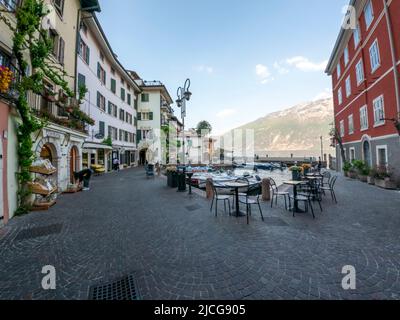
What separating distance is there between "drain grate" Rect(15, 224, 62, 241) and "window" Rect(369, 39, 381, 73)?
1834 centimetres

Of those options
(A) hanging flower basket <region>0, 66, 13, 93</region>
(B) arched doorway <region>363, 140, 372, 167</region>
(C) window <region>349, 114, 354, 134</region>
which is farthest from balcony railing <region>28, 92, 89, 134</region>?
(C) window <region>349, 114, 354, 134</region>

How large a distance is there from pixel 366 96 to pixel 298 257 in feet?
52.2

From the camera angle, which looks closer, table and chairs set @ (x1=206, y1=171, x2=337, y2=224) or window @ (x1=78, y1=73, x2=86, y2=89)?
table and chairs set @ (x1=206, y1=171, x2=337, y2=224)

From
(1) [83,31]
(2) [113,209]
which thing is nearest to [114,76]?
(1) [83,31]

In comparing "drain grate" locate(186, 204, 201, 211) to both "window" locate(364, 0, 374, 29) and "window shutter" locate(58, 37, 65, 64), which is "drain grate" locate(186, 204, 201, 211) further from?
"window" locate(364, 0, 374, 29)

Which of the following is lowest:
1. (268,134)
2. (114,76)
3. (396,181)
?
(396,181)

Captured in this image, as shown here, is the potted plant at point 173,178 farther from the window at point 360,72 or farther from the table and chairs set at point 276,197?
the window at point 360,72

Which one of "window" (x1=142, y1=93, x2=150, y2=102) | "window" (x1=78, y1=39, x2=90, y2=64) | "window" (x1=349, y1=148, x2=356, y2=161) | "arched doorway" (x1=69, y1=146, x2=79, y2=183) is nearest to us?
"arched doorway" (x1=69, y1=146, x2=79, y2=183)

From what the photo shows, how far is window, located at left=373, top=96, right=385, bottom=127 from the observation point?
36.5 ft

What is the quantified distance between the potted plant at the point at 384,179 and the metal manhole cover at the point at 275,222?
8.95 metres

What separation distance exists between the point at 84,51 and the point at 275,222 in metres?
19.3
